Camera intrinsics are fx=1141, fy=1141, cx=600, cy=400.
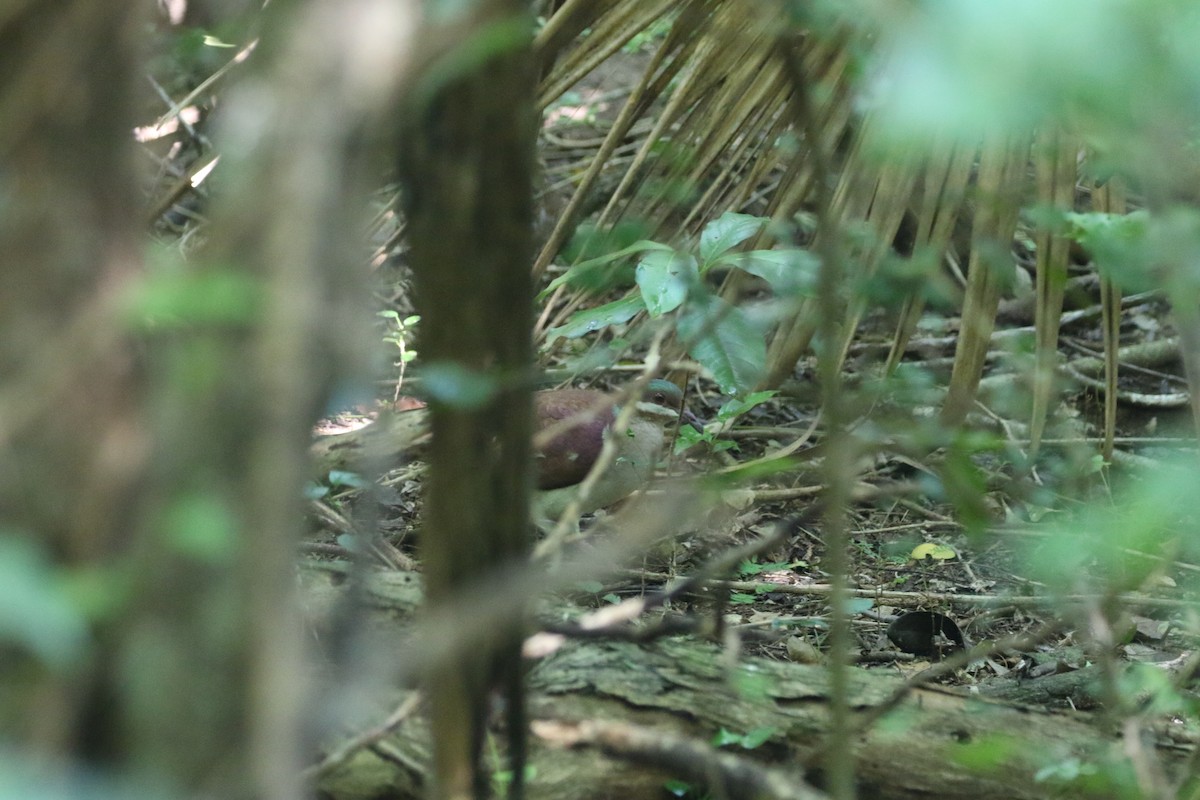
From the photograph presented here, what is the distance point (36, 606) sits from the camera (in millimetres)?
486

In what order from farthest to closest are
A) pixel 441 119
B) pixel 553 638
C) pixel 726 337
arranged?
pixel 726 337 → pixel 553 638 → pixel 441 119

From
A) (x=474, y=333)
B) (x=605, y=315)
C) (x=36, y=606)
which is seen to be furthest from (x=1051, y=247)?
(x=36, y=606)

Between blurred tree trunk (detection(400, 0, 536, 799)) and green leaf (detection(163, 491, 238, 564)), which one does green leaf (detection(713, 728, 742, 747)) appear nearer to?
blurred tree trunk (detection(400, 0, 536, 799))

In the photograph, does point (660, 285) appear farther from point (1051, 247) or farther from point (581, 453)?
point (581, 453)

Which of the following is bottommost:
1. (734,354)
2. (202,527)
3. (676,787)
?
(676,787)

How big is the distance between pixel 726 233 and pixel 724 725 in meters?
0.85

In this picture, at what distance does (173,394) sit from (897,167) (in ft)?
5.60

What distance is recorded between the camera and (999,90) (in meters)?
0.55

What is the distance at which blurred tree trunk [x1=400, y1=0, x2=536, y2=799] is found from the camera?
0.77m

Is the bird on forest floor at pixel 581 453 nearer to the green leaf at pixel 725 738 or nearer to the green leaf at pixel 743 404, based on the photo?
the green leaf at pixel 743 404

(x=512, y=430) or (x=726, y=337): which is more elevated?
(x=726, y=337)

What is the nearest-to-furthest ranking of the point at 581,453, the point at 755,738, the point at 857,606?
the point at 755,738 < the point at 857,606 < the point at 581,453

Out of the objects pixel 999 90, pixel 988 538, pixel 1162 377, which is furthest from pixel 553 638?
pixel 1162 377

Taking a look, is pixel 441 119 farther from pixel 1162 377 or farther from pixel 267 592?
pixel 1162 377
